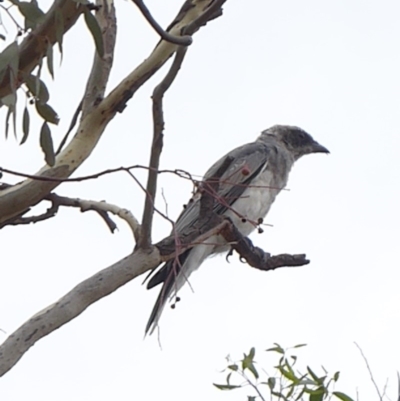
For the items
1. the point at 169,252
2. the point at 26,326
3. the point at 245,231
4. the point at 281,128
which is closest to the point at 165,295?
the point at 245,231

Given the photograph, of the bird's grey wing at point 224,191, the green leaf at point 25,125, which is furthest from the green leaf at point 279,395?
the green leaf at point 25,125

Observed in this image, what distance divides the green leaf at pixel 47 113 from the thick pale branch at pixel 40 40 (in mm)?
111

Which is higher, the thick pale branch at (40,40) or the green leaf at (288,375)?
the thick pale branch at (40,40)

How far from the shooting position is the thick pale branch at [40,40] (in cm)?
299

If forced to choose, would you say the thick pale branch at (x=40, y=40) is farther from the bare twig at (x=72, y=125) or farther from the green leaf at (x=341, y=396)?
the green leaf at (x=341, y=396)

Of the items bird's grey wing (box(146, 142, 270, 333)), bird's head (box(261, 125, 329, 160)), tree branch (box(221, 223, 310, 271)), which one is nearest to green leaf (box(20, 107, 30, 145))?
bird's grey wing (box(146, 142, 270, 333))

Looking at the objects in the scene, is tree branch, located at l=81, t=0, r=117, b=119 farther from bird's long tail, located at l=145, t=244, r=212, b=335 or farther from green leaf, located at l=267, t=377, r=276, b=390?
green leaf, located at l=267, t=377, r=276, b=390

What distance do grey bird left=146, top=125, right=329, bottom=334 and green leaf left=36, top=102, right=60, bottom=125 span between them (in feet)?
6.18

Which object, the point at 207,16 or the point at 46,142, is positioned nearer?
the point at 46,142

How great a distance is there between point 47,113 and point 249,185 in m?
2.20

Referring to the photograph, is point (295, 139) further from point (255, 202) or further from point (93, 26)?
point (93, 26)

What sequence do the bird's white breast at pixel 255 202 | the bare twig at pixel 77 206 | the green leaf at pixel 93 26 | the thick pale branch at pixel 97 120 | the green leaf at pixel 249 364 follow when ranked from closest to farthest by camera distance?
the green leaf at pixel 93 26 → the thick pale branch at pixel 97 120 → the bare twig at pixel 77 206 → the green leaf at pixel 249 364 → the bird's white breast at pixel 255 202

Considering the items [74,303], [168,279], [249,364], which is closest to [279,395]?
[249,364]

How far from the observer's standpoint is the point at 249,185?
5012 mm
